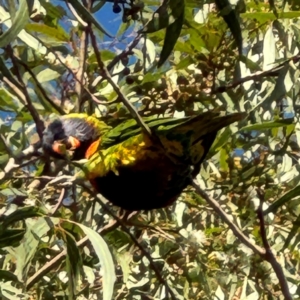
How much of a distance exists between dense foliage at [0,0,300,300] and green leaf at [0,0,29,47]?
0.19 metres

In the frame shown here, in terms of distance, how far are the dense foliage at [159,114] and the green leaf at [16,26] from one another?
19cm

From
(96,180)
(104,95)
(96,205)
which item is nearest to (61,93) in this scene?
(104,95)

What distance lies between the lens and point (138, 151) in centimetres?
145

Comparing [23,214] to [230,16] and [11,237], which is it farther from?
[230,16]

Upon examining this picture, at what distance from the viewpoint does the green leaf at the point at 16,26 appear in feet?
2.85

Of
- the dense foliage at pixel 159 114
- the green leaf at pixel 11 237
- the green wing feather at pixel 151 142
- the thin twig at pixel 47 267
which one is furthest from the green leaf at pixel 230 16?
the thin twig at pixel 47 267

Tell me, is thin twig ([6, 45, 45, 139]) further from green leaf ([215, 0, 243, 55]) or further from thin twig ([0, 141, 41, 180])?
green leaf ([215, 0, 243, 55])

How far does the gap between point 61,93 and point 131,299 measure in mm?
490

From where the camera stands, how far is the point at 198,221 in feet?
6.36

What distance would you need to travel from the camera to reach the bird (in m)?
1.41

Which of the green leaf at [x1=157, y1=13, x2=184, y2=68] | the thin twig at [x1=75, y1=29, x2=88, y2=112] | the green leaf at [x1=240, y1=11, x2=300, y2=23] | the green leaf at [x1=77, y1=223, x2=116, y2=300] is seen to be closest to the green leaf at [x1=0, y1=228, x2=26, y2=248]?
the green leaf at [x1=77, y1=223, x2=116, y2=300]

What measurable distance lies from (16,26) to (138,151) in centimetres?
61

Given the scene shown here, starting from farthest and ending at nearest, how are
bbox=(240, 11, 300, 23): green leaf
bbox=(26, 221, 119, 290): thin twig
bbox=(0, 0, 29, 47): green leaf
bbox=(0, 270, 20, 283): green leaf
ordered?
bbox=(26, 221, 119, 290): thin twig → bbox=(240, 11, 300, 23): green leaf → bbox=(0, 270, 20, 283): green leaf → bbox=(0, 0, 29, 47): green leaf

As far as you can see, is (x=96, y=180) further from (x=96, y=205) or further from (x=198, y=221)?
(x=198, y=221)
